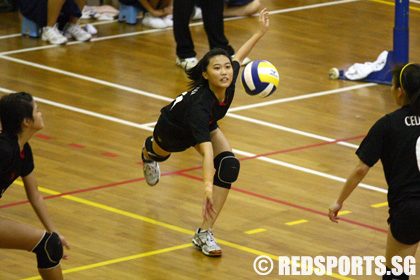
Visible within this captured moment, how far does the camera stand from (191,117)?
5875 millimetres

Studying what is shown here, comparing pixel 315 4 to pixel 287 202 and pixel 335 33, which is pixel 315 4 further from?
pixel 287 202

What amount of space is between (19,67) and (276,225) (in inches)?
197

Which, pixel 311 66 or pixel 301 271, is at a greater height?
pixel 301 271

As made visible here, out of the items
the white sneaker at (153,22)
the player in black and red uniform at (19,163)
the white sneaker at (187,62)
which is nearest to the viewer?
the player in black and red uniform at (19,163)

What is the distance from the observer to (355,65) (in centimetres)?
1041

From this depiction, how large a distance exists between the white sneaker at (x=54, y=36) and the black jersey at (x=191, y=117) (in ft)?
16.9

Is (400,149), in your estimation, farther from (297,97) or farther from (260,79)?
(297,97)

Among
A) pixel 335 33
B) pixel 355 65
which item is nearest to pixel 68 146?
pixel 355 65

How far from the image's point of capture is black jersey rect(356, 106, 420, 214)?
480 cm

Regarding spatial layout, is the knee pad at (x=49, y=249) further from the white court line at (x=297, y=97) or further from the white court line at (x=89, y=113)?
the white court line at (x=297, y=97)

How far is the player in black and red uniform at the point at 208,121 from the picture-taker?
586 cm

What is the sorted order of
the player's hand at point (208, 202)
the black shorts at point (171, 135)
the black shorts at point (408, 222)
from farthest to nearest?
1. the black shorts at point (171, 135)
2. the player's hand at point (208, 202)
3. the black shorts at point (408, 222)

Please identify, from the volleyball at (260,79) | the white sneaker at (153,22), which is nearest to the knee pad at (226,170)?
the volleyball at (260,79)

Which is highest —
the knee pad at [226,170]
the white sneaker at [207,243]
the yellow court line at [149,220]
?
the knee pad at [226,170]
